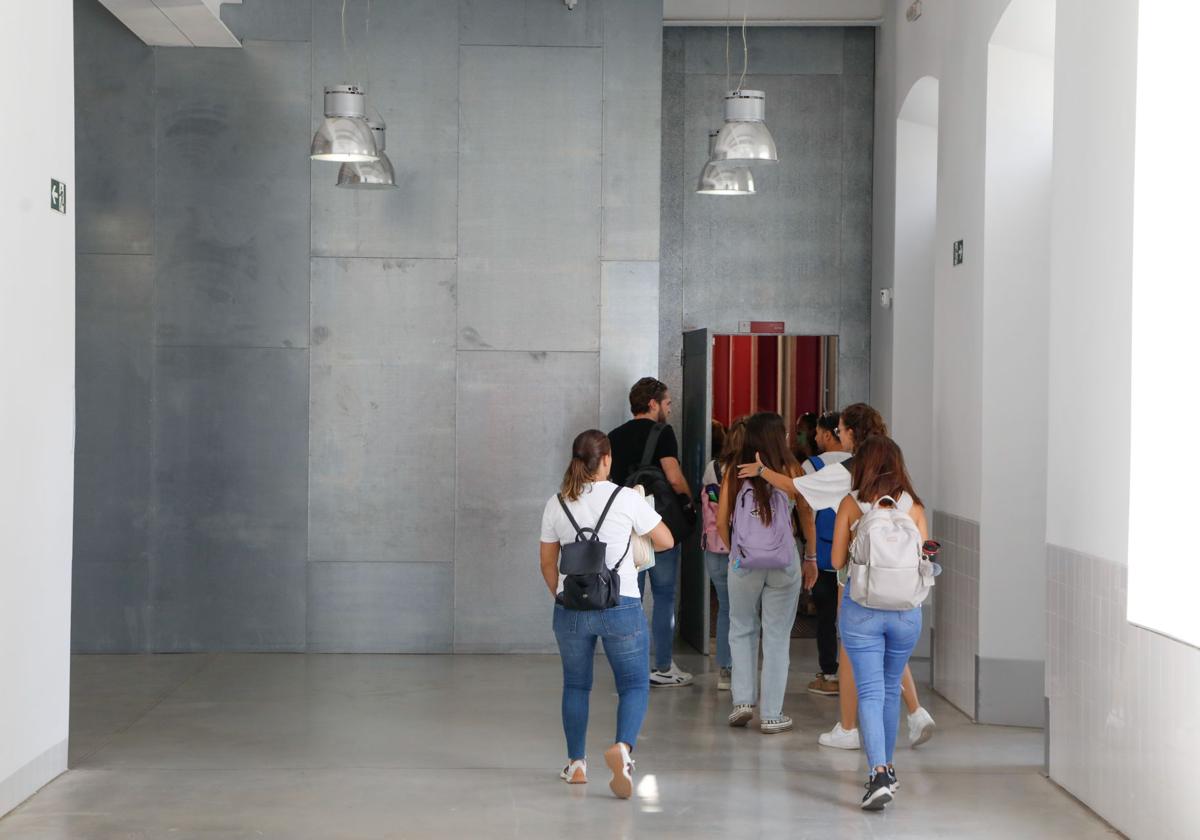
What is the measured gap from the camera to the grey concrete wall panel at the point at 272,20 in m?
8.52

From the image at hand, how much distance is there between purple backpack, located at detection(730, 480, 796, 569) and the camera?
646 cm

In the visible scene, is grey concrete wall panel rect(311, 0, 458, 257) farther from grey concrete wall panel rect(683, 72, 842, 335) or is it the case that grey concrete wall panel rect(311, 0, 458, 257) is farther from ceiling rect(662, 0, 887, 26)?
grey concrete wall panel rect(683, 72, 842, 335)

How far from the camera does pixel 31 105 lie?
531cm

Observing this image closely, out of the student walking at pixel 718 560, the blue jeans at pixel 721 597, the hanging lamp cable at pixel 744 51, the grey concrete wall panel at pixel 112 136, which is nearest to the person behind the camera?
the student walking at pixel 718 560

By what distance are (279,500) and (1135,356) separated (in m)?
5.61

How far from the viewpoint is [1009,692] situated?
6.90 m

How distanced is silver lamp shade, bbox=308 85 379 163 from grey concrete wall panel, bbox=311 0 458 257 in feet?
3.43

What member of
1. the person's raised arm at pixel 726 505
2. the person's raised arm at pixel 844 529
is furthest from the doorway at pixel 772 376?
the person's raised arm at pixel 844 529

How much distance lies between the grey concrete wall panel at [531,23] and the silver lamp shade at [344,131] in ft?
4.61

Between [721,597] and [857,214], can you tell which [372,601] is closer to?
[721,597]

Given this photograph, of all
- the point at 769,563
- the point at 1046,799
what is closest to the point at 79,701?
the point at 769,563

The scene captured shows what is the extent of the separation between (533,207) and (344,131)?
166 centimetres

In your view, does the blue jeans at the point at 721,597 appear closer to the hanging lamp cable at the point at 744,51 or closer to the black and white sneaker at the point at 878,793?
the black and white sneaker at the point at 878,793

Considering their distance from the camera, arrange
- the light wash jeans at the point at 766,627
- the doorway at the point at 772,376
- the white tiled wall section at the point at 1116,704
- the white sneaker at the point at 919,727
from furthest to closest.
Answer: the doorway at the point at 772,376, the light wash jeans at the point at 766,627, the white sneaker at the point at 919,727, the white tiled wall section at the point at 1116,704
